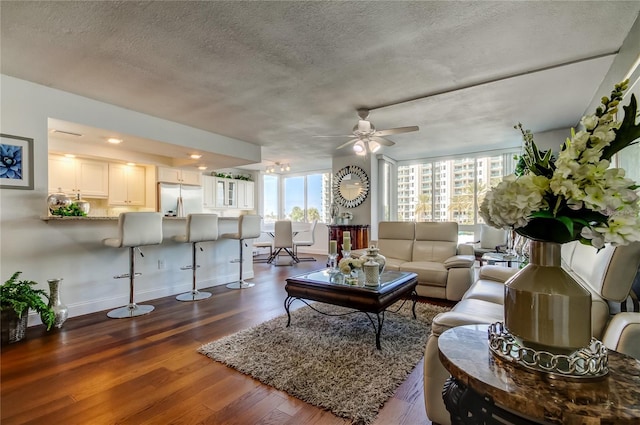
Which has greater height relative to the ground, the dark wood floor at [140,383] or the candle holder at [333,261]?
the candle holder at [333,261]

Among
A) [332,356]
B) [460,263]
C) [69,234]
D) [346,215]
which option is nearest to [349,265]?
[332,356]

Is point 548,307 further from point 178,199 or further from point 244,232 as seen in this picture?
point 178,199

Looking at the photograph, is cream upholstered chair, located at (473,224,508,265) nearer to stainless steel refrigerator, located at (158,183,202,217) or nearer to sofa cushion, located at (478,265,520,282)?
sofa cushion, located at (478,265,520,282)

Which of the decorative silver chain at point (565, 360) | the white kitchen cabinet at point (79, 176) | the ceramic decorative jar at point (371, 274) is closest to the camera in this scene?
the decorative silver chain at point (565, 360)

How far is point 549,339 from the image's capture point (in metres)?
0.83

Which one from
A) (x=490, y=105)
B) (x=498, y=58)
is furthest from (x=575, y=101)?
(x=498, y=58)

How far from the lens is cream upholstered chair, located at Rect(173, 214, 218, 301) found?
3.95 metres

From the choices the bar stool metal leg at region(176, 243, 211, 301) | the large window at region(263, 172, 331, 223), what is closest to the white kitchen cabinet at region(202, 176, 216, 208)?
the large window at region(263, 172, 331, 223)

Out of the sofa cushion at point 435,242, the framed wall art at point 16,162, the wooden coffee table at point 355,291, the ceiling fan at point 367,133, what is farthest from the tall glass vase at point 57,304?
the sofa cushion at point 435,242

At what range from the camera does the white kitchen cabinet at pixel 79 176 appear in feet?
15.5

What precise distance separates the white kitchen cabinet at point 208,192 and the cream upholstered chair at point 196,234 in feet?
10.5

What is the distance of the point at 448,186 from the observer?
6.69 metres

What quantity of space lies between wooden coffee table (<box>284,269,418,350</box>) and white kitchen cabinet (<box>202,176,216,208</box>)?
16.2 feet

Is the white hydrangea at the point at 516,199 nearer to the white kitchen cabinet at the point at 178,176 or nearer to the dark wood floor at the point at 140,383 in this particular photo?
the dark wood floor at the point at 140,383
